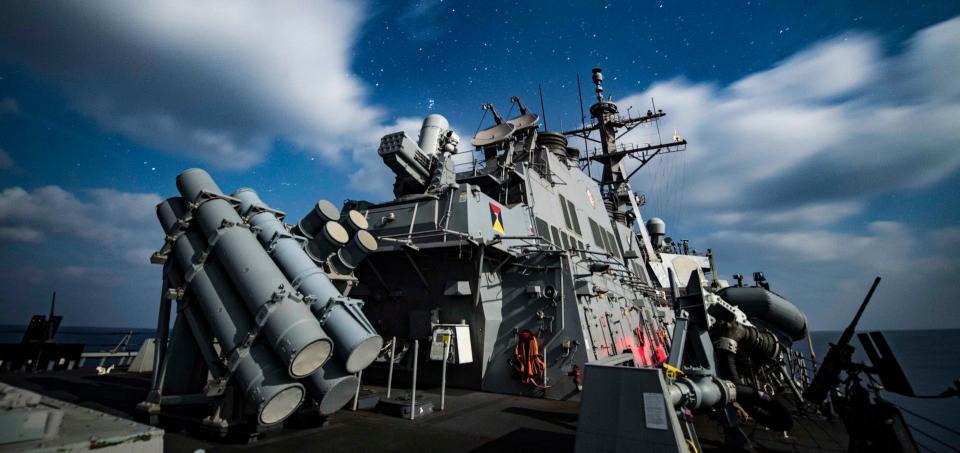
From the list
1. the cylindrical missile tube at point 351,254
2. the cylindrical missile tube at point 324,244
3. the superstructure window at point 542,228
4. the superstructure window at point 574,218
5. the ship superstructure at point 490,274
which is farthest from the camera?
the superstructure window at point 574,218

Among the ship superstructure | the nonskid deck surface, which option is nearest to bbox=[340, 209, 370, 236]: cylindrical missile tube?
the ship superstructure

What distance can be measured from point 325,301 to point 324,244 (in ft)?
6.09

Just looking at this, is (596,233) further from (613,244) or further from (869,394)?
(869,394)

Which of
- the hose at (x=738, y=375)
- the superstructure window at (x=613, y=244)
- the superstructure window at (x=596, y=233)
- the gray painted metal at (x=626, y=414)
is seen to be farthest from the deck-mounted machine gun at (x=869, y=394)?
the superstructure window at (x=613, y=244)

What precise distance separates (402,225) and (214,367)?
5695 millimetres

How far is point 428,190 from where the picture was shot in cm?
1119

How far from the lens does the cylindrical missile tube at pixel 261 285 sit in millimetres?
5312

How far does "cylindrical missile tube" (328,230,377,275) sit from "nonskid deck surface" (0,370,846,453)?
2.67 meters

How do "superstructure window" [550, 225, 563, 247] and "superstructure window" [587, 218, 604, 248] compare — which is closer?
"superstructure window" [550, 225, 563, 247]

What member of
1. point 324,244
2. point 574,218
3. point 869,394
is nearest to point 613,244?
point 574,218

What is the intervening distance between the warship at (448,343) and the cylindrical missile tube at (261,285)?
0.03m

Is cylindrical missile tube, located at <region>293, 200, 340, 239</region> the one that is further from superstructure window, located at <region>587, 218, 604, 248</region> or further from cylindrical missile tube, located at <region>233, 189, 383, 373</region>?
superstructure window, located at <region>587, 218, 604, 248</region>

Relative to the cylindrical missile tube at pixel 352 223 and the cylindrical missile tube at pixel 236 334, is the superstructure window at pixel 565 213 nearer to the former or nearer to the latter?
the cylindrical missile tube at pixel 352 223

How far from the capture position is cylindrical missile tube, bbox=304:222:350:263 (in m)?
7.69
